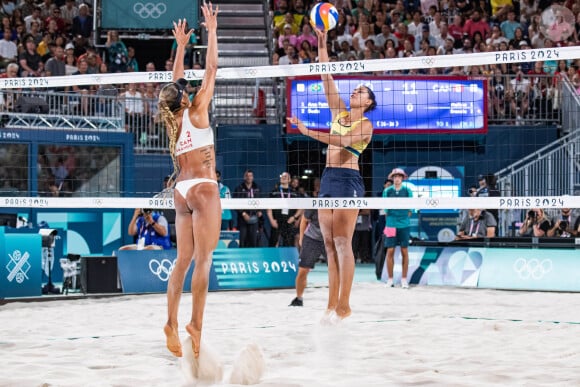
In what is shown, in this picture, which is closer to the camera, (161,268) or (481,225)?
(161,268)

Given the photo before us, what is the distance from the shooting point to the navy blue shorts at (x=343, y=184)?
23.0 feet

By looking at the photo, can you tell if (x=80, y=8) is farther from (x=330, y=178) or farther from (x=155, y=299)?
(x=330, y=178)

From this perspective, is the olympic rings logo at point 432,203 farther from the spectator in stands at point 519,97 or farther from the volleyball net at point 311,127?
the spectator in stands at point 519,97

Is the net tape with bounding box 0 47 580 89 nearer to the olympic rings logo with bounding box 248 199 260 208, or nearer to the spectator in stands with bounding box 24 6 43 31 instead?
the olympic rings logo with bounding box 248 199 260 208

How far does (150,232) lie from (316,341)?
509 cm

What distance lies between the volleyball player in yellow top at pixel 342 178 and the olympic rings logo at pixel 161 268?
4.25 metres

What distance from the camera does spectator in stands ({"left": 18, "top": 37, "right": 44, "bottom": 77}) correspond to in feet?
48.4

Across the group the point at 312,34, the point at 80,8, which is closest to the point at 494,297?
the point at 312,34

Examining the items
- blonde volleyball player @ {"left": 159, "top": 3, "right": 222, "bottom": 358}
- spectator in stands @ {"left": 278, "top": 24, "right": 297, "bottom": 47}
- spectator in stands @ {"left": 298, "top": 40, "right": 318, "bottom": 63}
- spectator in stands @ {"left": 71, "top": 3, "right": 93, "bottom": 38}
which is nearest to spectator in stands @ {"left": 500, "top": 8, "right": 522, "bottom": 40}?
spectator in stands @ {"left": 298, "top": 40, "right": 318, "bottom": 63}

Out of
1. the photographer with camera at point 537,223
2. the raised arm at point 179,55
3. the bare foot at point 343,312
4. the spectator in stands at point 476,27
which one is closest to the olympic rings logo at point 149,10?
the spectator in stands at point 476,27

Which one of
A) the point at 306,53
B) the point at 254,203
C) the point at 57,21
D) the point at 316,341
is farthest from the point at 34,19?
the point at 316,341

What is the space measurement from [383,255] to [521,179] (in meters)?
4.10

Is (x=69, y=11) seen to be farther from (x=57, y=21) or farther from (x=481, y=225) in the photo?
(x=481, y=225)

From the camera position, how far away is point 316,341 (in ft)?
21.2
